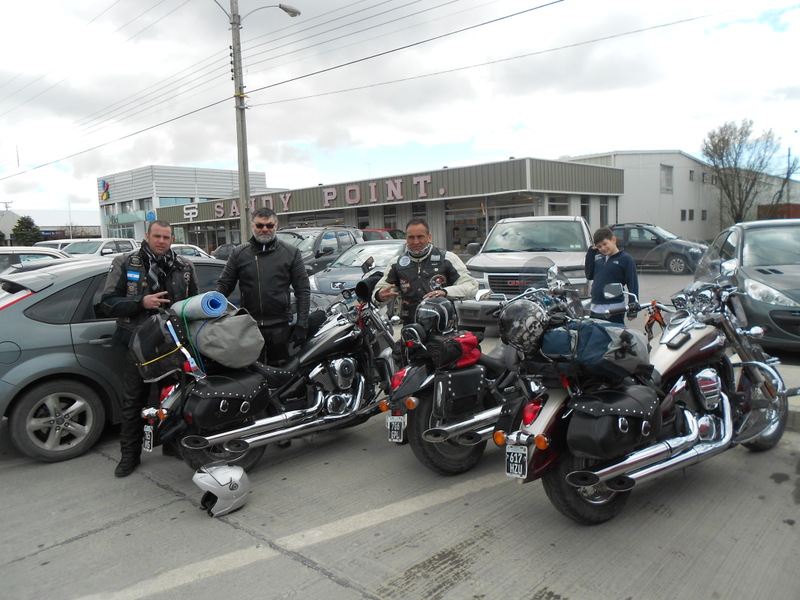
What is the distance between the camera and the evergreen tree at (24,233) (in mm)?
49500

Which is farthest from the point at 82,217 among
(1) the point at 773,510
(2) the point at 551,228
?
(1) the point at 773,510

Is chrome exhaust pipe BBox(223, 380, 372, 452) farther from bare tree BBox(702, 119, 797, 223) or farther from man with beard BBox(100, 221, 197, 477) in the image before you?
bare tree BBox(702, 119, 797, 223)

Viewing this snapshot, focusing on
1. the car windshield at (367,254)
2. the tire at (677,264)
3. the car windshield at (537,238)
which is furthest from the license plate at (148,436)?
the car windshield at (537,238)

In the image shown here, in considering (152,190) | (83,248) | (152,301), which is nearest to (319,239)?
(83,248)

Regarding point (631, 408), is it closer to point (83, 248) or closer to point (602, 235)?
point (602, 235)

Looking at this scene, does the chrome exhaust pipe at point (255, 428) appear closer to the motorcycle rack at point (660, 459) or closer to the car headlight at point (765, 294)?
the motorcycle rack at point (660, 459)

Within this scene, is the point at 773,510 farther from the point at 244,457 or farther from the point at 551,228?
the point at 551,228

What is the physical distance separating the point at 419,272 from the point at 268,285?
123 cm

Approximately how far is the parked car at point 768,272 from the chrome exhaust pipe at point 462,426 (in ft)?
8.76

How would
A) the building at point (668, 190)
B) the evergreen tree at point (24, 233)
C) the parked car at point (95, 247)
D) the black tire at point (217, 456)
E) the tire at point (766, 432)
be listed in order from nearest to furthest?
1. the black tire at point (217, 456)
2. the tire at point (766, 432)
3. the parked car at point (95, 247)
4. the building at point (668, 190)
5. the evergreen tree at point (24, 233)

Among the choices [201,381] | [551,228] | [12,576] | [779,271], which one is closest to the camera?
[12,576]

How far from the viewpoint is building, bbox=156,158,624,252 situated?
2616 cm

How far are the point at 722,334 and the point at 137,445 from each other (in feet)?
13.8

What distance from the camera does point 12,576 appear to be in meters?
3.13
